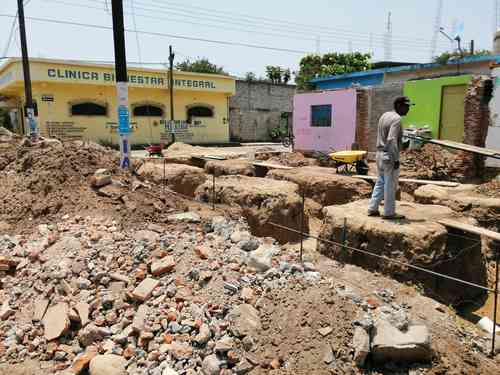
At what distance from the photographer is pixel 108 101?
21844 mm

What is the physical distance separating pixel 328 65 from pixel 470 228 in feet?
88.1

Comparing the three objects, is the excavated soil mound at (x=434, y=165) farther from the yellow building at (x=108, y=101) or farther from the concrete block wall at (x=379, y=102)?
the yellow building at (x=108, y=101)

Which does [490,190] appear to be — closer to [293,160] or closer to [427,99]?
[427,99]

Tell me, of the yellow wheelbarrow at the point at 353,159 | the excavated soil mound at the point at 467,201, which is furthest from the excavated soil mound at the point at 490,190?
the yellow wheelbarrow at the point at 353,159

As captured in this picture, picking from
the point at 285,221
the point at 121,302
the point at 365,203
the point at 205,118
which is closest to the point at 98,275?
the point at 121,302

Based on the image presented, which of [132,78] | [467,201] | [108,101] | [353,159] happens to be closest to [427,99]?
[353,159]

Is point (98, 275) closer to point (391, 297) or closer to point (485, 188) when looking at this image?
point (391, 297)

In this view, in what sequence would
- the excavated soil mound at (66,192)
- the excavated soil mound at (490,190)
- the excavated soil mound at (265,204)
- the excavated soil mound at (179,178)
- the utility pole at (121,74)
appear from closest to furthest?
the excavated soil mound at (66,192) < the excavated soil mound at (265,204) < the utility pole at (121,74) < the excavated soil mound at (490,190) < the excavated soil mound at (179,178)

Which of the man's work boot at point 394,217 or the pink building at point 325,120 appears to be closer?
the man's work boot at point 394,217

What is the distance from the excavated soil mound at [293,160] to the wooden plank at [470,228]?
828cm

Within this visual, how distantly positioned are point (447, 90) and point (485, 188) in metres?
4.39

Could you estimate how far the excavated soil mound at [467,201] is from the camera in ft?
22.9

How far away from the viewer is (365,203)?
6.50 m

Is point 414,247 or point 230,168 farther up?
point 230,168
